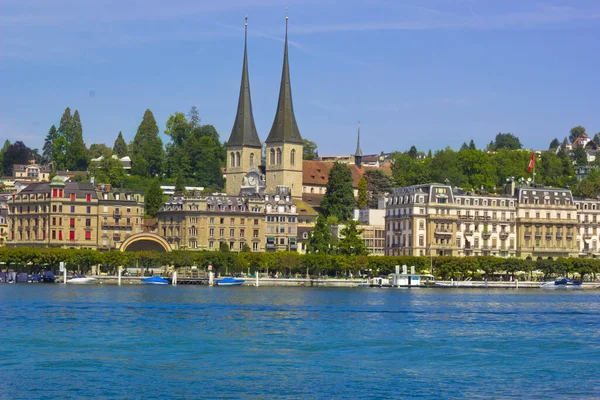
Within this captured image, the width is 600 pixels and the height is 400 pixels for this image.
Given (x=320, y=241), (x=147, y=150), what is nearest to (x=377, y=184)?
(x=147, y=150)

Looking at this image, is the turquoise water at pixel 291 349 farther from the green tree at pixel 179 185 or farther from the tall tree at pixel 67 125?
the tall tree at pixel 67 125

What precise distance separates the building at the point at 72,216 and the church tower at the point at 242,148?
984 inches

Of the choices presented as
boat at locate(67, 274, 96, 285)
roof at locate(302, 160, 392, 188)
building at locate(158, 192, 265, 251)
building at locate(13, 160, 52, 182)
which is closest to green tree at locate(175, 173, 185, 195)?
roof at locate(302, 160, 392, 188)

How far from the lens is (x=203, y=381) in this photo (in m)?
43.7

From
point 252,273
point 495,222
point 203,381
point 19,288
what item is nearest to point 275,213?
point 252,273

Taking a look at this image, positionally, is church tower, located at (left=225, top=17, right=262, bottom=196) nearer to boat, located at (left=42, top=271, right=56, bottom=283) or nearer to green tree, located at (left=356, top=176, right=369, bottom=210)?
green tree, located at (left=356, top=176, right=369, bottom=210)

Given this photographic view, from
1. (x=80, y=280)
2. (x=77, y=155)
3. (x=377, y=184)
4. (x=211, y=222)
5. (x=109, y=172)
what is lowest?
(x=80, y=280)

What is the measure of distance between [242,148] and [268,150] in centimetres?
329

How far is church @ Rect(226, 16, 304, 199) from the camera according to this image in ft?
507

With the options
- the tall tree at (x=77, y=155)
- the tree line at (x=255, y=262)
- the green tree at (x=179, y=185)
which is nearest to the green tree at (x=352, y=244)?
the tree line at (x=255, y=262)

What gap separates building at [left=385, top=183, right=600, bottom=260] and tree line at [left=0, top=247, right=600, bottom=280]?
736cm

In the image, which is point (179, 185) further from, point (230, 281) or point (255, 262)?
point (230, 281)

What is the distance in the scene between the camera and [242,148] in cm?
15762

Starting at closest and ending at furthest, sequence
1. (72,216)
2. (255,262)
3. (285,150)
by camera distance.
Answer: (255,262) → (72,216) → (285,150)
